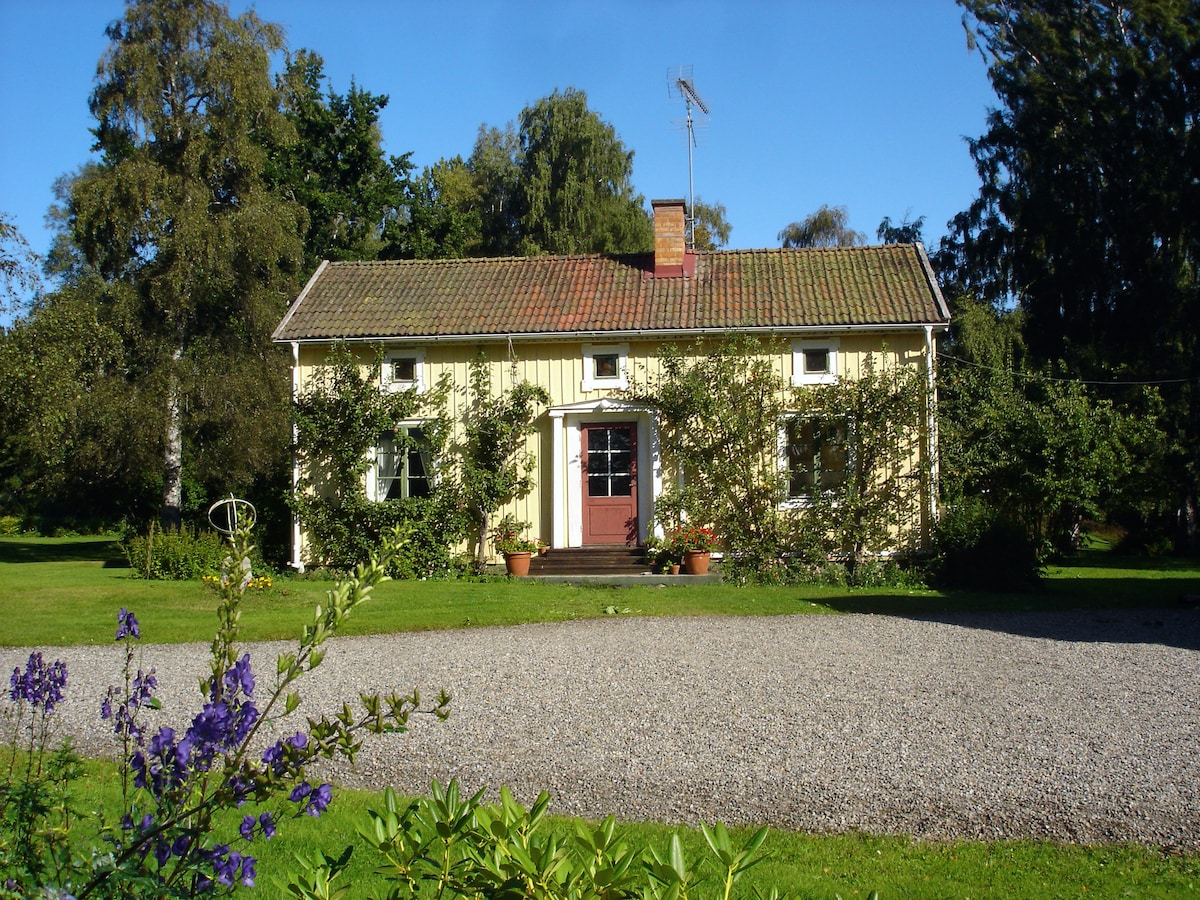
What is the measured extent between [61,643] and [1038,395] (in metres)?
23.1

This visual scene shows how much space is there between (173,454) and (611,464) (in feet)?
37.6

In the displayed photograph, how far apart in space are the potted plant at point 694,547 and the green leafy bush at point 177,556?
306 inches

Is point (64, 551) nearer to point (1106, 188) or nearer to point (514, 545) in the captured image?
point (514, 545)

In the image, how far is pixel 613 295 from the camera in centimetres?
1983

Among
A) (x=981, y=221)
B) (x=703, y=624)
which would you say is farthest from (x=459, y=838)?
(x=981, y=221)

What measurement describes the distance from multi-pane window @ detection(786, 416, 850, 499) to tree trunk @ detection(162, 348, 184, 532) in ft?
45.7

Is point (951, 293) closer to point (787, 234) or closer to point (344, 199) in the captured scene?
point (787, 234)

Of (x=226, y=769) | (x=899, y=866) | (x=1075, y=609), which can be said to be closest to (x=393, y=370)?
(x=1075, y=609)

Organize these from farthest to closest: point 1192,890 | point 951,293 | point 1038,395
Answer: point 951,293, point 1038,395, point 1192,890

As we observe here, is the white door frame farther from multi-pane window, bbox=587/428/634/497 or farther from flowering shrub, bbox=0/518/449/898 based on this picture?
flowering shrub, bbox=0/518/449/898

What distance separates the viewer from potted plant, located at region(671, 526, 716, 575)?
17.4 m

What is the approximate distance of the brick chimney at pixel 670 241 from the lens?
20.1 meters

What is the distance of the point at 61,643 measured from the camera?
11664mm

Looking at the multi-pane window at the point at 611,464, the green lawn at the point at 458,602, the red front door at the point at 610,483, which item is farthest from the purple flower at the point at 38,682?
the multi-pane window at the point at 611,464
